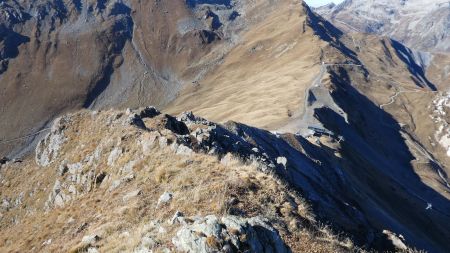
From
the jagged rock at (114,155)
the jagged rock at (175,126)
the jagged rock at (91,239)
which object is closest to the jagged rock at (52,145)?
the jagged rock at (175,126)

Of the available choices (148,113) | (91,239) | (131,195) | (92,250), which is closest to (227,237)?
(92,250)

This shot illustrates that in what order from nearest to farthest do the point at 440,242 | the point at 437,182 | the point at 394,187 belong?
the point at 440,242
the point at 394,187
the point at 437,182

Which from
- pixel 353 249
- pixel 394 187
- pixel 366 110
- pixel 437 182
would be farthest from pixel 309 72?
pixel 353 249

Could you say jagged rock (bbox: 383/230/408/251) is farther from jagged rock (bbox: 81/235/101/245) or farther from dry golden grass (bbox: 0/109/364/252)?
jagged rock (bbox: 81/235/101/245)

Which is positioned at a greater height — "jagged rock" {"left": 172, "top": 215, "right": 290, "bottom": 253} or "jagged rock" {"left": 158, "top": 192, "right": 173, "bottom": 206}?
"jagged rock" {"left": 172, "top": 215, "right": 290, "bottom": 253}

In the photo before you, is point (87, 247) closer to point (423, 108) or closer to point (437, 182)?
point (437, 182)

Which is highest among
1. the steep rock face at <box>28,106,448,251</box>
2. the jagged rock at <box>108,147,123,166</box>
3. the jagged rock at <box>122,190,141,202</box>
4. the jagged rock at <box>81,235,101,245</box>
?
the jagged rock at <box>81,235,101,245</box>

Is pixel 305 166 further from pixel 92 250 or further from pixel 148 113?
pixel 92 250

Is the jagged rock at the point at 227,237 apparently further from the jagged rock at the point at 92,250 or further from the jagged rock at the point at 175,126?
the jagged rock at the point at 175,126

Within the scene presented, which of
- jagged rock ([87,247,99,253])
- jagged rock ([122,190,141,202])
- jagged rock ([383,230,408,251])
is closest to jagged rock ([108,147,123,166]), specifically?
jagged rock ([122,190,141,202])
